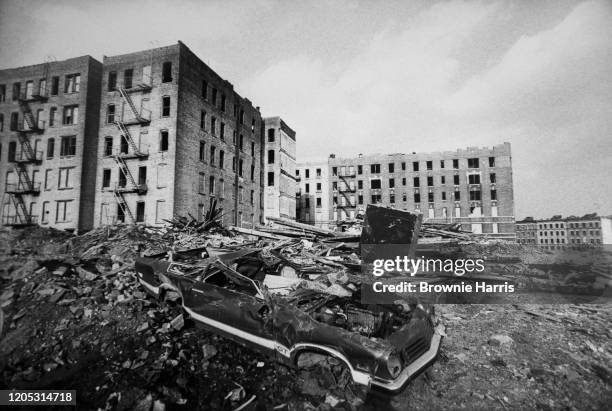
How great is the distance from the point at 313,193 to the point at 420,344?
153ft

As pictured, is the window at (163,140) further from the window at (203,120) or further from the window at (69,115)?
the window at (69,115)

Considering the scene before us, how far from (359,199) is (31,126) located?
132 ft

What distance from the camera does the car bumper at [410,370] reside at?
3.79 metres

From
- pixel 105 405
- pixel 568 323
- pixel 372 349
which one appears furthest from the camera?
pixel 568 323

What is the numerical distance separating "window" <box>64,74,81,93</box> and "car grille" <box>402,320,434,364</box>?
31921 millimetres

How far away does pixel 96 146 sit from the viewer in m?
25.5

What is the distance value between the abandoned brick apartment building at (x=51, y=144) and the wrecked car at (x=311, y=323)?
24.1 m

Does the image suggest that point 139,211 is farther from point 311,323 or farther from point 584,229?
point 584,229

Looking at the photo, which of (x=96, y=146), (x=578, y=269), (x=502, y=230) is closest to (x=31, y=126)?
(x=96, y=146)

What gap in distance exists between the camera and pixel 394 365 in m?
3.79

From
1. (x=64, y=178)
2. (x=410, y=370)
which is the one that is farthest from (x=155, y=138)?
(x=410, y=370)

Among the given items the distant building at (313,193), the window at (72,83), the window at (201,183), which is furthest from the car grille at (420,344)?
the distant building at (313,193)

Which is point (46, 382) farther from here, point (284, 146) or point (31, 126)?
point (284, 146)

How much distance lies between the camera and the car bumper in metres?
3.79
